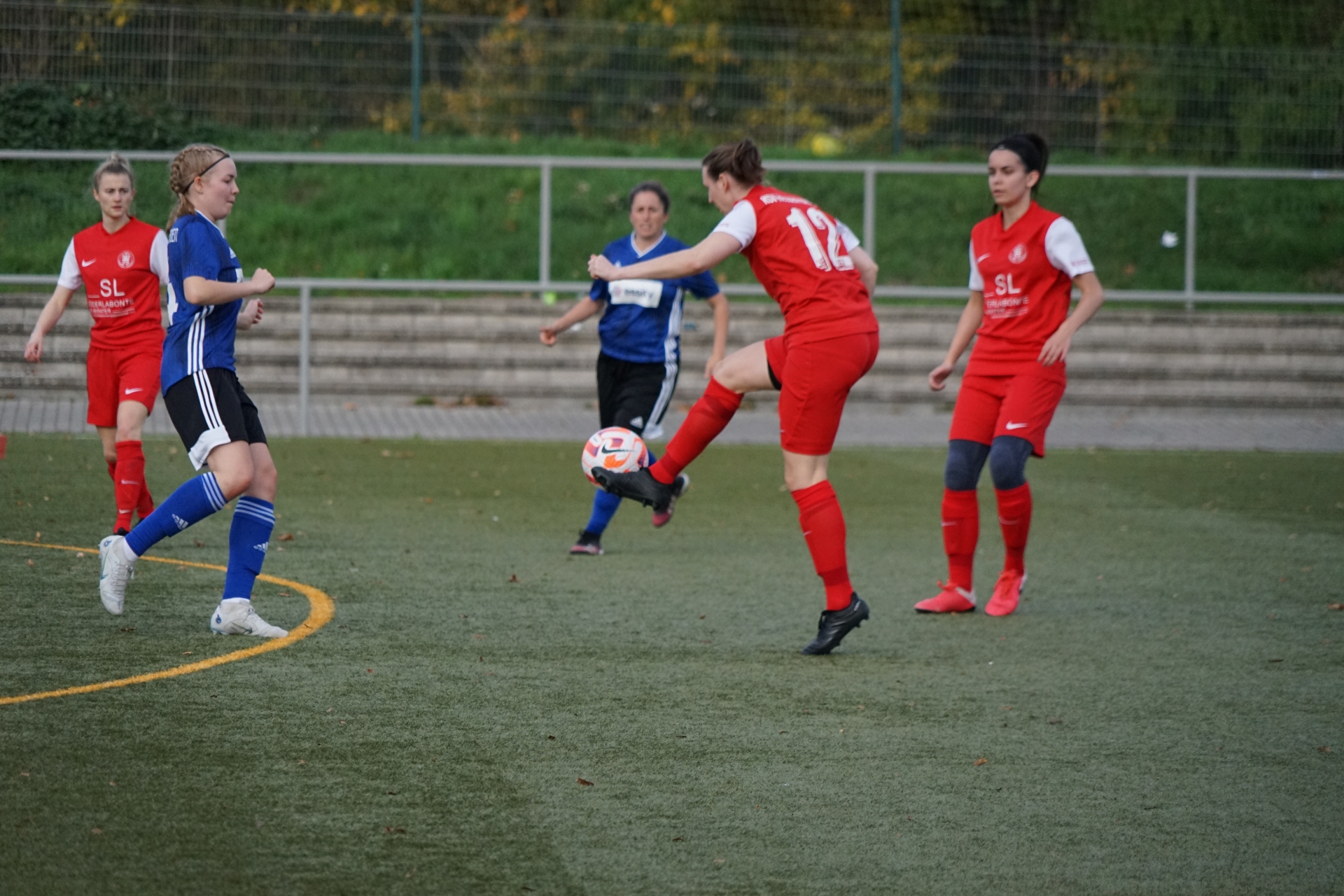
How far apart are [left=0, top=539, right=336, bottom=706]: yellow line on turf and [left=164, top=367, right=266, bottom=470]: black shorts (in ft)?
2.24

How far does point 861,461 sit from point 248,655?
765 centimetres

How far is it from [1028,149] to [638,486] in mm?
2264

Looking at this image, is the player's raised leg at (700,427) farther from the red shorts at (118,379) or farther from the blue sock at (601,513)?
the red shorts at (118,379)

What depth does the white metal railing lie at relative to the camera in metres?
13.6

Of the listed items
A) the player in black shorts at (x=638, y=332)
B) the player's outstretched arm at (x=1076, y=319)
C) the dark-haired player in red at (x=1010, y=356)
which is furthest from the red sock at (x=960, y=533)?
the player in black shorts at (x=638, y=332)

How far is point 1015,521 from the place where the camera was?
6.72 m

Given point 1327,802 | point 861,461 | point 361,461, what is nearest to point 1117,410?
point 861,461

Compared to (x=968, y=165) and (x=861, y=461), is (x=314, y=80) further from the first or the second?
(x=861, y=461)

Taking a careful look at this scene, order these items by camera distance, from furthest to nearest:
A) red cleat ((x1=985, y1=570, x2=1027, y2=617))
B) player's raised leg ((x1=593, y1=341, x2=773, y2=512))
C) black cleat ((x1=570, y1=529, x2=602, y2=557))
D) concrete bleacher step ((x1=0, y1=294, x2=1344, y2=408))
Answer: concrete bleacher step ((x1=0, y1=294, x2=1344, y2=408)) < black cleat ((x1=570, y1=529, x2=602, y2=557)) < red cleat ((x1=985, y1=570, x2=1027, y2=617)) < player's raised leg ((x1=593, y1=341, x2=773, y2=512))

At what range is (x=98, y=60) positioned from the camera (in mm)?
15570

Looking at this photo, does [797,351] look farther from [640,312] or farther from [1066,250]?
[640,312]

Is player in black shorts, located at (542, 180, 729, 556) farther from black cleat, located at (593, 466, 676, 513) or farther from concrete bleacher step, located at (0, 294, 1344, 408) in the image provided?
concrete bleacher step, located at (0, 294, 1344, 408)

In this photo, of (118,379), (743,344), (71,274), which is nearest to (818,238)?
(118,379)

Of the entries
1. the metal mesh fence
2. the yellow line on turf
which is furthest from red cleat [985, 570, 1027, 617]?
the metal mesh fence
